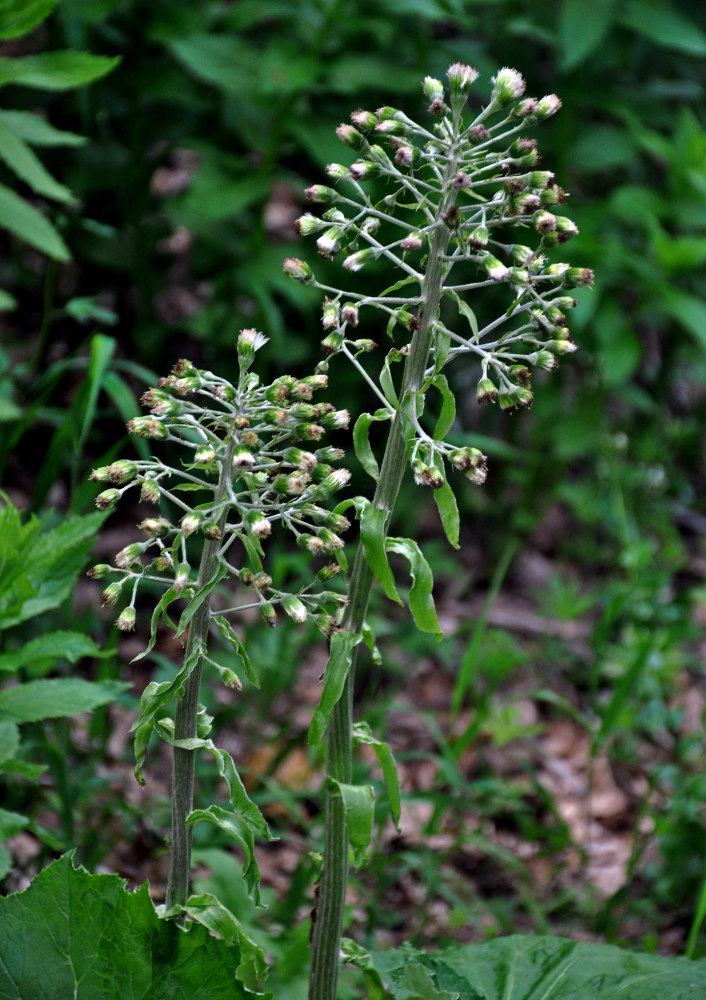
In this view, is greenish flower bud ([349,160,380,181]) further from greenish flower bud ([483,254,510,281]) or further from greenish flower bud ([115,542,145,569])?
greenish flower bud ([115,542,145,569])

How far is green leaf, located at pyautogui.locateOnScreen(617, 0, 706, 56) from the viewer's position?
471 cm

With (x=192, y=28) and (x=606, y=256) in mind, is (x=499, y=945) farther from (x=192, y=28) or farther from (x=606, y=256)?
(x=192, y=28)

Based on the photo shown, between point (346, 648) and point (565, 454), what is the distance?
3.45 meters

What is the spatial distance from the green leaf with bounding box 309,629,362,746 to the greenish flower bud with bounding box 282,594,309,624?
3.8 inches

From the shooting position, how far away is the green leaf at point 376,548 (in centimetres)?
185

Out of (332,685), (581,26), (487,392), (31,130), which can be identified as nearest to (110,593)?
(332,685)

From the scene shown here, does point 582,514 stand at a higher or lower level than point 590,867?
Result: higher

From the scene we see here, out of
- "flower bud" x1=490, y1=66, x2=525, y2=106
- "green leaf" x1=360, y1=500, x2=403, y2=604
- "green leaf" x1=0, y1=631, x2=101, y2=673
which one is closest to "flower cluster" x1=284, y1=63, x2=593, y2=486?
"flower bud" x1=490, y1=66, x2=525, y2=106

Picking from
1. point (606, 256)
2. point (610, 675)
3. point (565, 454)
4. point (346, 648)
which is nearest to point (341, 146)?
point (606, 256)

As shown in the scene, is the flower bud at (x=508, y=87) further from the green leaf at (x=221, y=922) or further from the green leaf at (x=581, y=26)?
the green leaf at (x=581, y=26)

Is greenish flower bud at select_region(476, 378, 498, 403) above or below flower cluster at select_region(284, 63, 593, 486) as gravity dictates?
below

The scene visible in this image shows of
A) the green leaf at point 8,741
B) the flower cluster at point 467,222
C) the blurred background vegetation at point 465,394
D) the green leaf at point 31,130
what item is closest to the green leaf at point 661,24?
the blurred background vegetation at point 465,394

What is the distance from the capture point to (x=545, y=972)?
7.99 feet

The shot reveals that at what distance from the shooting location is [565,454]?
16.9 ft
